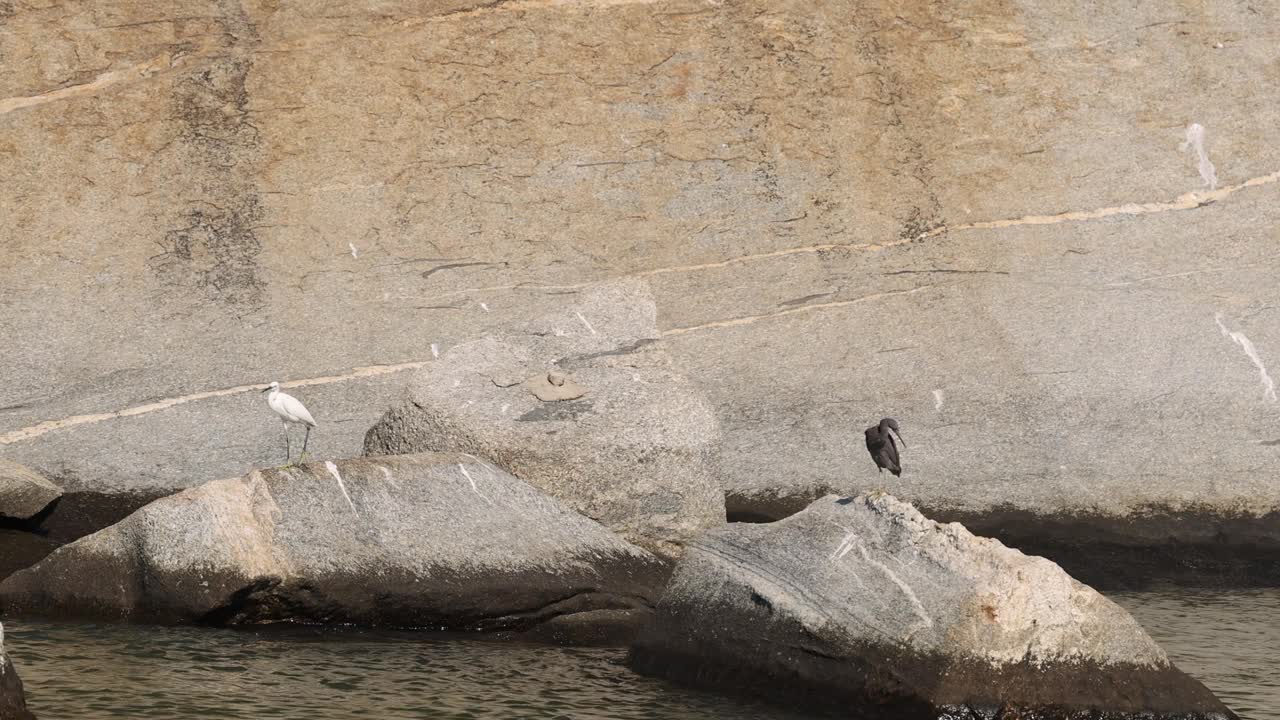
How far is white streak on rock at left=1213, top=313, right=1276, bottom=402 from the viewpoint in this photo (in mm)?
16516

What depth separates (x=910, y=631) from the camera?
9258 millimetres

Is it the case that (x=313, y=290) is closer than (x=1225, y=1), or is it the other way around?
(x=313, y=290)

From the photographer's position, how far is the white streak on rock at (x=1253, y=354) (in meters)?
16.5

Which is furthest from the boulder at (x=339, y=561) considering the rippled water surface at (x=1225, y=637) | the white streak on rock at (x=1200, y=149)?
the white streak on rock at (x=1200, y=149)

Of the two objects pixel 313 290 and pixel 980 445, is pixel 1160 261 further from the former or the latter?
pixel 313 290

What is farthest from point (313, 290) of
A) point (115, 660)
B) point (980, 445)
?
point (115, 660)

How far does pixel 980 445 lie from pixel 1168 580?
285cm

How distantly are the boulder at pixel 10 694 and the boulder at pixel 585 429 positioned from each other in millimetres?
4503

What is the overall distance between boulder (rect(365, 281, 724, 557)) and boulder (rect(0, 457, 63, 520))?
2907 millimetres

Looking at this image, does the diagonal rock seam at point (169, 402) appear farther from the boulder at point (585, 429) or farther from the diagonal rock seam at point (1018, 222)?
the diagonal rock seam at point (1018, 222)

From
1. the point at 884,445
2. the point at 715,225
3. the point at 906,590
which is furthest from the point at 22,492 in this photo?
the point at 715,225

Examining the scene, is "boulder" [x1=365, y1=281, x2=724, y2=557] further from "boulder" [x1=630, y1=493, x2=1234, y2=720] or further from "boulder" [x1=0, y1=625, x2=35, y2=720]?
"boulder" [x1=0, y1=625, x2=35, y2=720]

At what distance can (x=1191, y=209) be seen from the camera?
846 inches

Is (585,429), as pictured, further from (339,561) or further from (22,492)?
(22,492)
